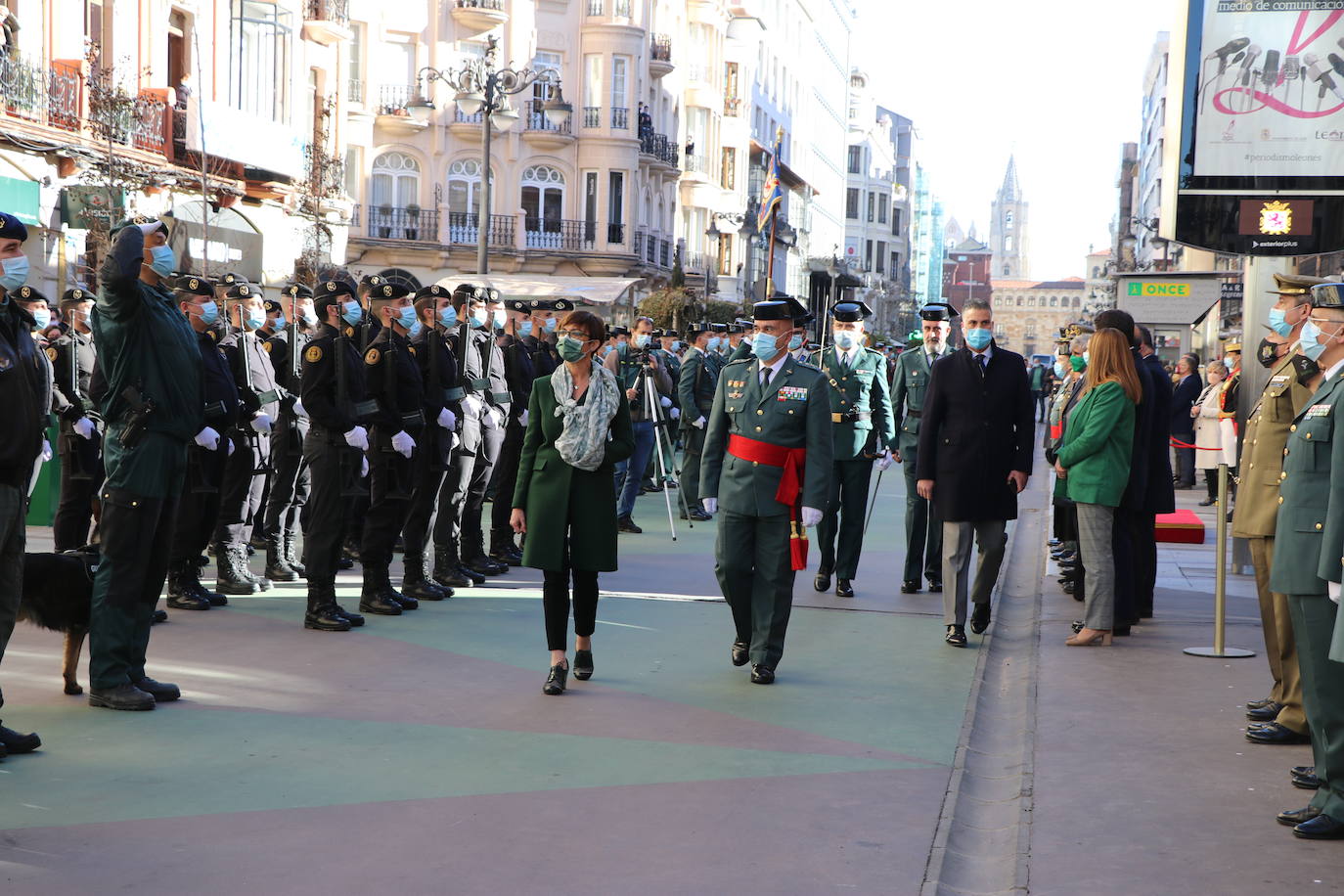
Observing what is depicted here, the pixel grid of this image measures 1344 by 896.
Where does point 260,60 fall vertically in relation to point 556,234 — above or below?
above

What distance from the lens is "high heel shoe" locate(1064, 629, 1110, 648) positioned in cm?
954

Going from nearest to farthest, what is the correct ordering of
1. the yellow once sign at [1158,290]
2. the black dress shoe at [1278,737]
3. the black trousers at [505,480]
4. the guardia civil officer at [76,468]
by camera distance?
the black dress shoe at [1278,737]
the guardia civil officer at [76,468]
the black trousers at [505,480]
the yellow once sign at [1158,290]

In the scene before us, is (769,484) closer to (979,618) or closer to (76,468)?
(979,618)

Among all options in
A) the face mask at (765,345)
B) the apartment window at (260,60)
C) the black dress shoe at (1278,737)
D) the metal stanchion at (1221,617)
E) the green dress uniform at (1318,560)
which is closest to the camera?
the green dress uniform at (1318,560)

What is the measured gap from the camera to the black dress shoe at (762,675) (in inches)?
319

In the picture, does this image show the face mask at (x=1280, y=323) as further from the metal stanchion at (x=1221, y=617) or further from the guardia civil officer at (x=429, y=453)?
the guardia civil officer at (x=429, y=453)

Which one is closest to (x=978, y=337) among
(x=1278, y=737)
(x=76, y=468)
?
(x=1278, y=737)

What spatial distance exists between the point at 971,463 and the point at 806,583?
2.94 meters

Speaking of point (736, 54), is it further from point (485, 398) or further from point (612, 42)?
point (485, 398)

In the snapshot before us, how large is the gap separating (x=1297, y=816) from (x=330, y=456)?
19.2 feet

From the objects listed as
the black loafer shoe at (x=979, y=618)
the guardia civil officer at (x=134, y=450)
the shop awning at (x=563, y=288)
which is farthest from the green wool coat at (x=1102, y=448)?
the shop awning at (x=563, y=288)

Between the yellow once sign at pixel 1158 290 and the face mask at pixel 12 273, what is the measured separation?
15.3 m

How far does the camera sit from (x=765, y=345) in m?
8.33

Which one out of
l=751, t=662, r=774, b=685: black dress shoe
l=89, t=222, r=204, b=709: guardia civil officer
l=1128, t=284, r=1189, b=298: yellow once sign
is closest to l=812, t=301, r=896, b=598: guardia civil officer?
l=751, t=662, r=774, b=685: black dress shoe
